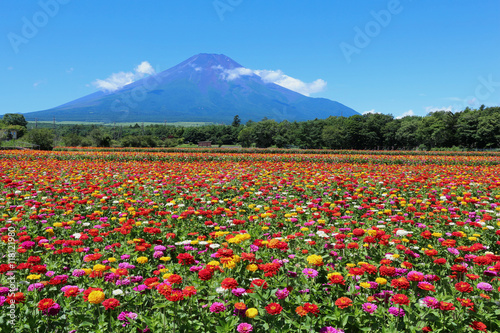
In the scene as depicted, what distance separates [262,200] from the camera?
22.8ft

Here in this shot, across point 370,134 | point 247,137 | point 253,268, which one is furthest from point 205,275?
point 247,137

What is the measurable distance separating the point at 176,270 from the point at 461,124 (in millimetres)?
98754

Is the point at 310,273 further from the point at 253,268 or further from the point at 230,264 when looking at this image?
the point at 230,264

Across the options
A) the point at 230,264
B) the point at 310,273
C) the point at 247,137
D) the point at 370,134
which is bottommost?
the point at 310,273

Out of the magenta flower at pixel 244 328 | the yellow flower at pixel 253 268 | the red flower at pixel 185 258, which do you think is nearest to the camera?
the magenta flower at pixel 244 328

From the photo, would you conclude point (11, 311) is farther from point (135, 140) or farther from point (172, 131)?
point (172, 131)

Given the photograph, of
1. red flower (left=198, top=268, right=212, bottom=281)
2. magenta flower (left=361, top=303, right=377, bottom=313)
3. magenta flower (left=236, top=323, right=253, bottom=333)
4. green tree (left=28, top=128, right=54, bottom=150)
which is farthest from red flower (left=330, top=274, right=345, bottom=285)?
green tree (left=28, top=128, right=54, bottom=150)

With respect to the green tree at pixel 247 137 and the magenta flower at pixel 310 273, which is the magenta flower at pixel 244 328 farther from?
the green tree at pixel 247 137

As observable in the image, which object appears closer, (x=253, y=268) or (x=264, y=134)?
(x=253, y=268)

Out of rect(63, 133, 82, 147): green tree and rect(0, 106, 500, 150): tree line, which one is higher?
rect(0, 106, 500, 150): tree line

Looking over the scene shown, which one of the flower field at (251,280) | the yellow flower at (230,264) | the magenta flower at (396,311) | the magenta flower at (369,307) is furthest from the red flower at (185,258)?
the magenta flower at (396,311)

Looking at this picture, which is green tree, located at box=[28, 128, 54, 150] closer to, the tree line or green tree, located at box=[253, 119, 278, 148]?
the tree line

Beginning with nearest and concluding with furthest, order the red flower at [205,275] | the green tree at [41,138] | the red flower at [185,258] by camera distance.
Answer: the red flower at [205,275]
the red flower at [185,258]
the green tree at [41,138]

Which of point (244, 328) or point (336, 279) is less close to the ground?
point (336, 279)
